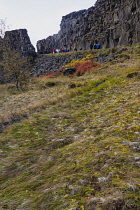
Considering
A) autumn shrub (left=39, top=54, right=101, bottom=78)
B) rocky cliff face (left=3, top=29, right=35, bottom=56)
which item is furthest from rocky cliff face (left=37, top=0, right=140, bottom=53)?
rocky cliff face (left=3, top=29, right=35, bottom=56)

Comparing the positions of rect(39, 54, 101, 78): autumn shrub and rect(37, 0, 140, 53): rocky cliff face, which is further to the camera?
rect(37, 0, 140, 53): rocky cliff face

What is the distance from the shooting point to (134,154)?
10.5 ft

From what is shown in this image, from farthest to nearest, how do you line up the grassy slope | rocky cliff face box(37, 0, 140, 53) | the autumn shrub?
rocky cliff face box(37, 0, 140, 53) → the autumn shrub → the grassy slope

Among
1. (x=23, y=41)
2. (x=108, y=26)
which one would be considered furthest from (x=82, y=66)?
(x=23, y=41)

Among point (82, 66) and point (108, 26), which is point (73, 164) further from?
point (108, 26)

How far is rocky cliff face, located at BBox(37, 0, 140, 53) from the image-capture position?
38.3 metres

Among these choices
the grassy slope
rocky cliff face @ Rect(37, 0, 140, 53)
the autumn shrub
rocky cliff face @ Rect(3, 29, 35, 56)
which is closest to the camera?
the grassy slope

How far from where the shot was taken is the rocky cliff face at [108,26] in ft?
126

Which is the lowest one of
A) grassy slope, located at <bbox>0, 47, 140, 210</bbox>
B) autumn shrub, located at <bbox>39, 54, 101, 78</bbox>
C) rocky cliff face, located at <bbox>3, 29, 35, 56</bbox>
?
grassy slope, located at <bbox>0, 47, 140, 210</bbox>

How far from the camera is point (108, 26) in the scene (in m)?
49.9

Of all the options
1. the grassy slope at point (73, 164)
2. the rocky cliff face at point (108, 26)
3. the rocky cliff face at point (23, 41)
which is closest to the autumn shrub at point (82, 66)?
the rocky cliff face at point (108, 26)

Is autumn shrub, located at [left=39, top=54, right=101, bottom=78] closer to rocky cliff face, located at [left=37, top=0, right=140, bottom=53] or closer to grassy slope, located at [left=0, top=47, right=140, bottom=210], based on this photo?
rocky cliff face, located at [left=37, top=0, right=140, bottom=53]

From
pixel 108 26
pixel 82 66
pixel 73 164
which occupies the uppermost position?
pixel 108 26

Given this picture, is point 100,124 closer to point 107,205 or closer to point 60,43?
point 107,205
